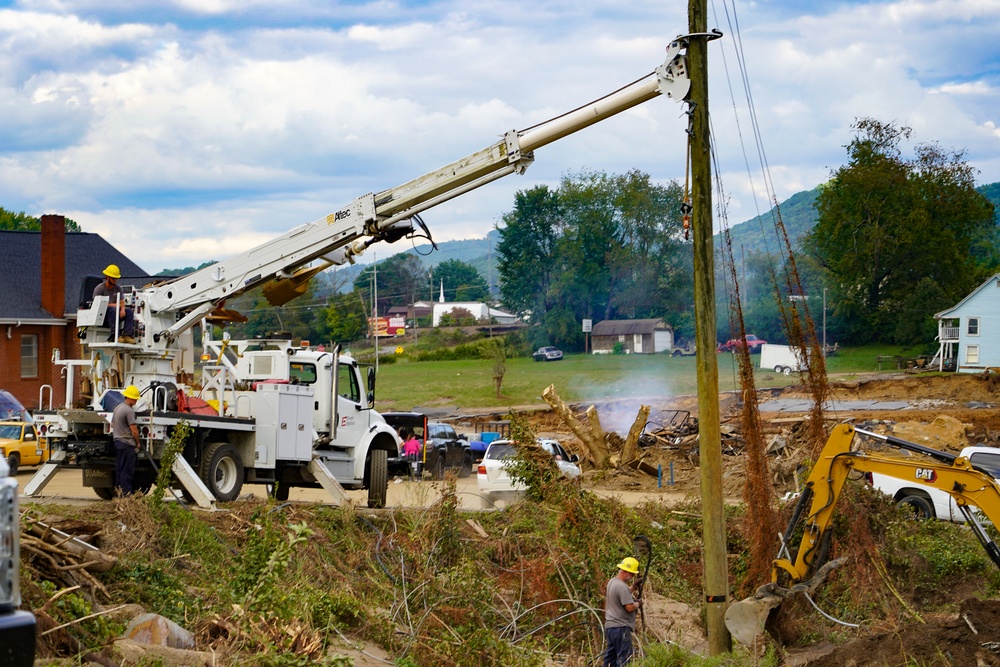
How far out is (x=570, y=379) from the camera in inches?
2315

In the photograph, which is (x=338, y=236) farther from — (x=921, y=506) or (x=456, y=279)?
(x=456, y=279)

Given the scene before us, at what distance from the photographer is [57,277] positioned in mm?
42000

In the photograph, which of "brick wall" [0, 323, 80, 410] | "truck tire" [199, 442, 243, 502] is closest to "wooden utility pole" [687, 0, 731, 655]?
"truck tire" [199, 442, 243, 502]

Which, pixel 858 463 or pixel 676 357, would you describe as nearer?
pixel 858 463

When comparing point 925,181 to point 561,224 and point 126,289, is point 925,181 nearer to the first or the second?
point 561,224

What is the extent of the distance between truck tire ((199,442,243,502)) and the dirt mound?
9288mm

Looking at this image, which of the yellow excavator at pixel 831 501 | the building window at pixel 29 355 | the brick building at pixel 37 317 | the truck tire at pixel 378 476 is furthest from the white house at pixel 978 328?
the yellow excavator at pixel 831 501

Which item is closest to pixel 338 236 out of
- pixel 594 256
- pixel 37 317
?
pixel 37 317

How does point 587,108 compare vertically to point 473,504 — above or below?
above

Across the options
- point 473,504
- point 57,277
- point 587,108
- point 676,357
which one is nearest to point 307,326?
point 676,357

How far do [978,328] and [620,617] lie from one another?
5679 centimetres

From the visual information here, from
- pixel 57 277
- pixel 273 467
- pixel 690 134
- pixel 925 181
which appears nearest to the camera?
pixel 690 134

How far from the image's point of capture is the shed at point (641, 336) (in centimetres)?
6366

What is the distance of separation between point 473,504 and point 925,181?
5692cm
